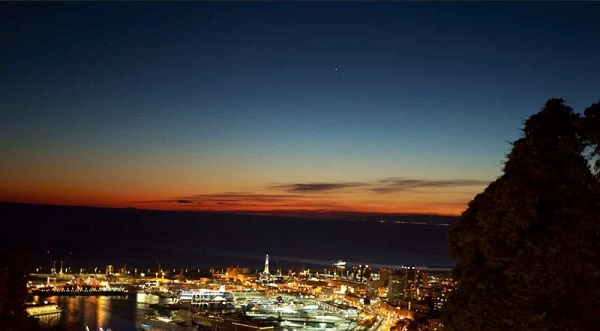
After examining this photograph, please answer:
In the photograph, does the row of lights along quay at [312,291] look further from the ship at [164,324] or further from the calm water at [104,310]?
the ship at [164,324]

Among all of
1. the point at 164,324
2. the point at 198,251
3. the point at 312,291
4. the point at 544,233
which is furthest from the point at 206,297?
the point at 198,251

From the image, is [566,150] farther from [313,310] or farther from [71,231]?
[71,231]

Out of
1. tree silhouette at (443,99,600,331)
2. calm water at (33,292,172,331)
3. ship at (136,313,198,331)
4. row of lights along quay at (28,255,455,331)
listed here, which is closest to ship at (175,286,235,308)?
row of lights along quay at (28,255,455,331)

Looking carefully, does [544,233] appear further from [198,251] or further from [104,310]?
[198,251]

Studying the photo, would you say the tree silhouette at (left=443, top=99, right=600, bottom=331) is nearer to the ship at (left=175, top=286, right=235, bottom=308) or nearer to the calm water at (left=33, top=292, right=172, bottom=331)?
A: the calm water at (left=33, top=292, right=172, bottom=331)

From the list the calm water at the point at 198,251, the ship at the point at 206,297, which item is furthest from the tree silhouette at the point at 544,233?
the calm water at the point at 198,251
